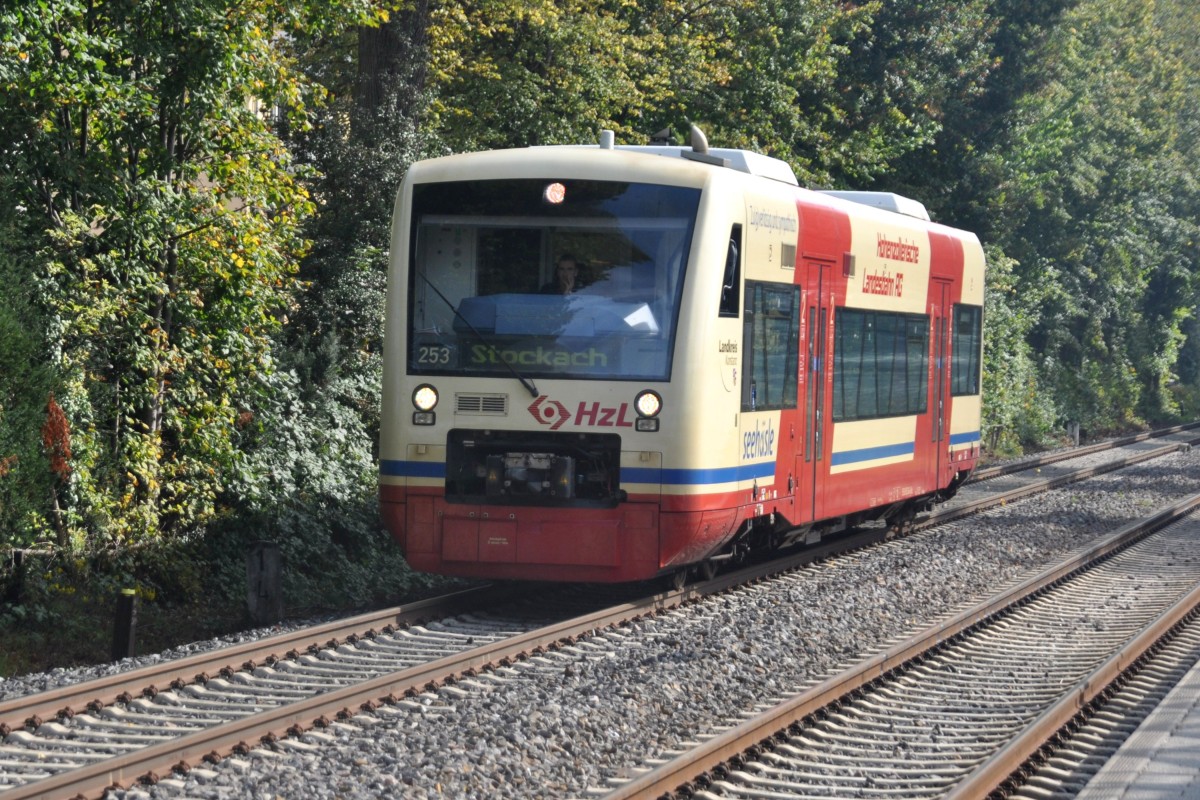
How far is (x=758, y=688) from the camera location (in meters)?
8.83

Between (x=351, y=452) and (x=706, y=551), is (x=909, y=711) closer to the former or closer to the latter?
(x=706, y=551)

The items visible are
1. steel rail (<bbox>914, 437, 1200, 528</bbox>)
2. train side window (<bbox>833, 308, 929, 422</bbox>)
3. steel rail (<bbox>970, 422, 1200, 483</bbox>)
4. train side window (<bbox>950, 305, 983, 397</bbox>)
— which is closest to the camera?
train side window (<bbox>833, 308, 929, 422</bbox>)

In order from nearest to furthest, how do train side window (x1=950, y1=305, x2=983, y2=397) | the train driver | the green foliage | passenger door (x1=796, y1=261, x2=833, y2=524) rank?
the train driver, passenger door (x1=796, y1=261, x2=833, y2=524), train side window (x1=950, y1=305, x2=983, y2=397), the green foliage

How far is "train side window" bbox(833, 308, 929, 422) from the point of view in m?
13.6

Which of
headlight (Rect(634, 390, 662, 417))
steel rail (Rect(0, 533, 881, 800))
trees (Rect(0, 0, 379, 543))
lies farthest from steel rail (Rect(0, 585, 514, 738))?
trees (Rect(0, 0, 379, 543))

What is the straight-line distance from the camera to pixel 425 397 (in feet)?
35.7

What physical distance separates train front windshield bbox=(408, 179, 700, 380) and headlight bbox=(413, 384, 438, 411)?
13 centimetres

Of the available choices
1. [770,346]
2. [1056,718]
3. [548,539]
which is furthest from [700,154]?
[1056,718]

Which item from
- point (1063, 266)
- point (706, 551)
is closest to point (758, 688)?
point (706, 551)

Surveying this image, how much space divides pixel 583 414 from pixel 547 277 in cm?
100

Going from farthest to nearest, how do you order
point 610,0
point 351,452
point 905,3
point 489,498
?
point 905,3
point 610,0
point 351,452
point 489,498

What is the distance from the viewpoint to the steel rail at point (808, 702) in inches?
258

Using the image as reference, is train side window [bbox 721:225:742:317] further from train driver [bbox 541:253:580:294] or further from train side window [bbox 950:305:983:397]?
train side window [bbox 950:305:983:397]

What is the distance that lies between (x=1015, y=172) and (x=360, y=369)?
62.0ft
